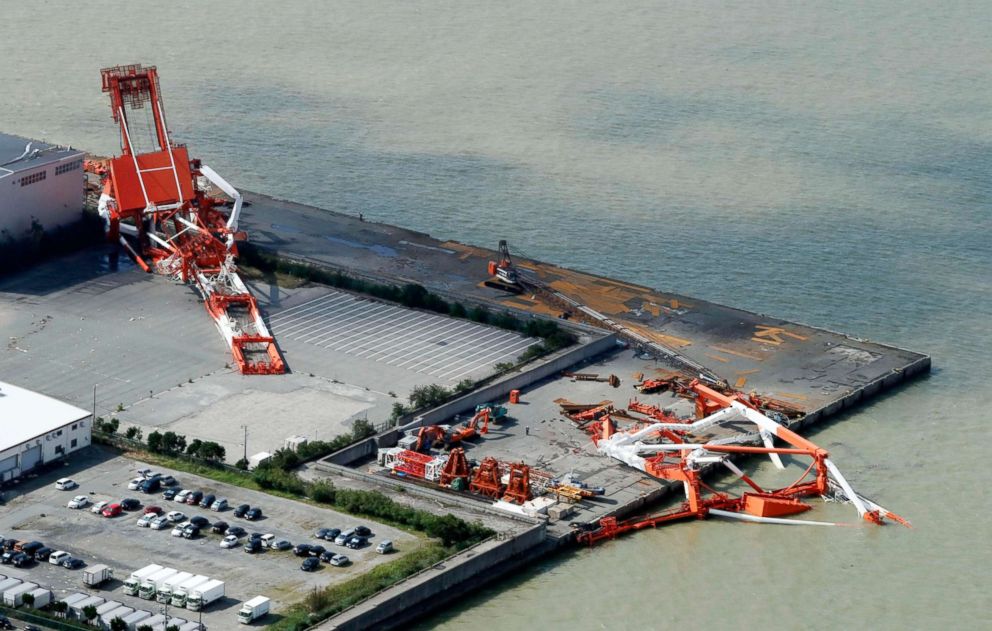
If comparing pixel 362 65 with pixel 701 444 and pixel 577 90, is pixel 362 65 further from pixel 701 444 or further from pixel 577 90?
pixel 701 444

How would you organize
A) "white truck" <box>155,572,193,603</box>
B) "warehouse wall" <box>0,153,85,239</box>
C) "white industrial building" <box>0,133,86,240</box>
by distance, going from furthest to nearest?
1. "white industrial building" <box>0,133,86,240</box>
2. "warehouse wall" <box>0,153,85,239</box>
3. "white truck" <box>155,572,193,603</box>

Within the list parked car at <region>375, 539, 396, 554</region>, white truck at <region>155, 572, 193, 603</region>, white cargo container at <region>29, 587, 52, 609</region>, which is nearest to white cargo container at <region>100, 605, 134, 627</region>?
white truck at <region>155, 572, 193, 603</region>

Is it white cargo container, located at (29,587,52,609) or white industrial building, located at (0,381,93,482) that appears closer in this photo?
white cargo container, located at (29,587,52,609)

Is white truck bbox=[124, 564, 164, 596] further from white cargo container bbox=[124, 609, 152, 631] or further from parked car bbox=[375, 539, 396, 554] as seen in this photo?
parked car bbox=[375, 539, 396, 554]

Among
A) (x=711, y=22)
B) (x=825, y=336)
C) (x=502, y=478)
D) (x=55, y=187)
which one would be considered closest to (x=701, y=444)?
(x=502, y=478)

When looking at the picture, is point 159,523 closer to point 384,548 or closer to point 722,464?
point 384,548

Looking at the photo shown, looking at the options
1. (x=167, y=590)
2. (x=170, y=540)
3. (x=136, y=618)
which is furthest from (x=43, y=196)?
(x=136, y=618)
